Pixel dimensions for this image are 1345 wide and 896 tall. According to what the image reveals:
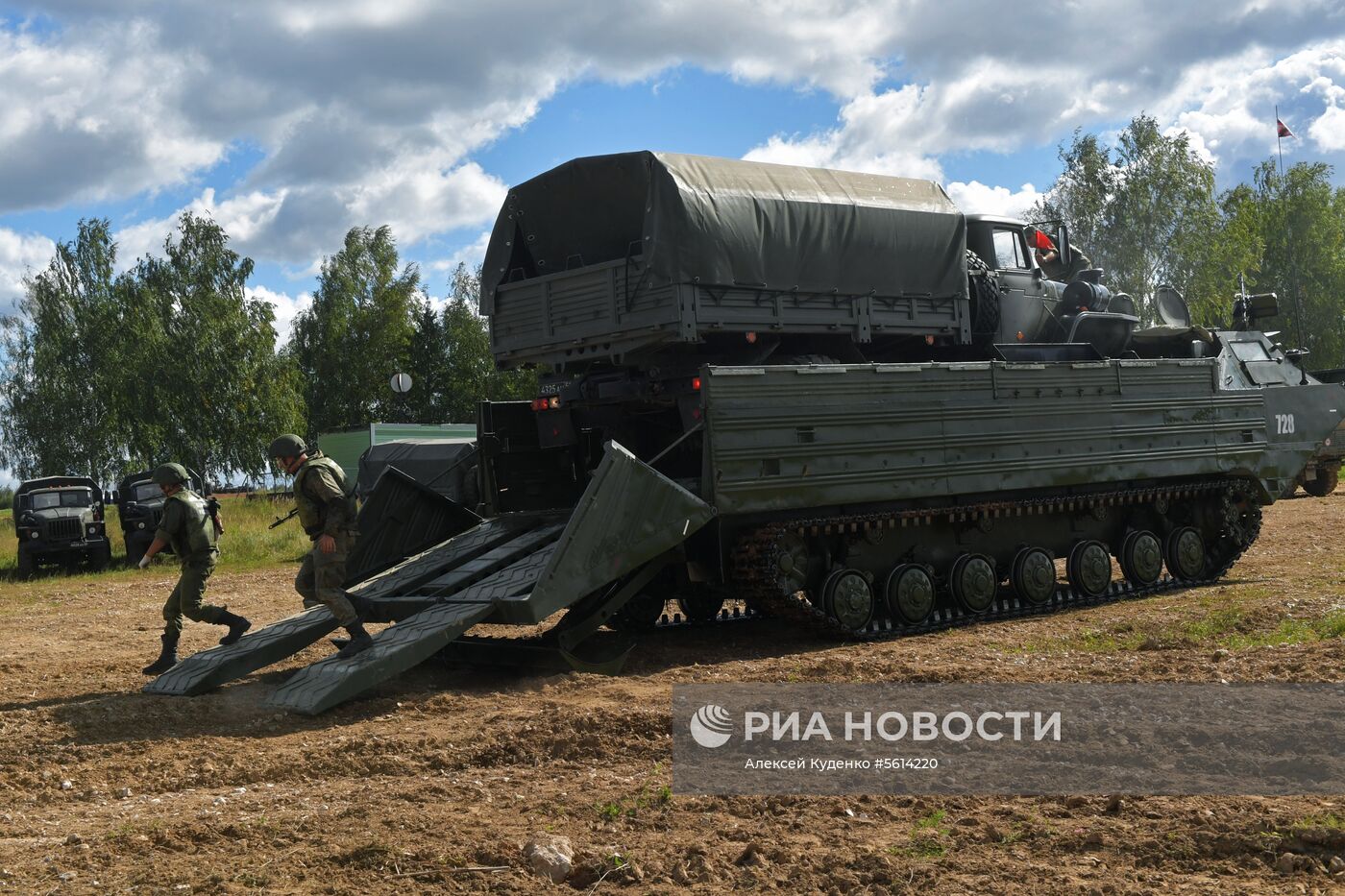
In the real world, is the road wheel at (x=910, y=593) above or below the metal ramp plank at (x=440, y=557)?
below

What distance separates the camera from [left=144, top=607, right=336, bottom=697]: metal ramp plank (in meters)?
8.80

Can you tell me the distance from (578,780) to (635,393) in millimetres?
4759

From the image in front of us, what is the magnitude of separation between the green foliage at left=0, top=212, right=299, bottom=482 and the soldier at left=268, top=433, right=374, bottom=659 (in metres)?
33.9

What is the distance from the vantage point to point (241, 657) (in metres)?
8.96

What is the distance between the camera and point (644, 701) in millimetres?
8078

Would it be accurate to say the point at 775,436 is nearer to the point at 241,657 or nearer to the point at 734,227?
the point at 734,227

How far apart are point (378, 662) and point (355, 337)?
1864 inches

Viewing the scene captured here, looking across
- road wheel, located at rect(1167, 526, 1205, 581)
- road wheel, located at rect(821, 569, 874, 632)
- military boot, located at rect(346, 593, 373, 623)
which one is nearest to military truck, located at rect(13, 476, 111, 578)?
military boot, located at rect(346, 593, 373, 623)

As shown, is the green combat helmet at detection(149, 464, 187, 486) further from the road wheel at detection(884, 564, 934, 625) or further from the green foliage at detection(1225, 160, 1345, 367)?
the green foliage at detection(1225, 160, 1345, 367)

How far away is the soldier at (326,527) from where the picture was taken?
894cm

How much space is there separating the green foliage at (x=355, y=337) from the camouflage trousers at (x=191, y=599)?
43405mm

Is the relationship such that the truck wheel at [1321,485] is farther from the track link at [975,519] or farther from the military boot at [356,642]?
the military boot at [356,642]

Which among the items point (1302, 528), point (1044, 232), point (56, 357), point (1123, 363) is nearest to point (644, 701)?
point (1123, 363)

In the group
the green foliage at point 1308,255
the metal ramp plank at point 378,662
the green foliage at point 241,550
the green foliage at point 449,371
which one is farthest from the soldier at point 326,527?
the green foliage at point 1308,255
